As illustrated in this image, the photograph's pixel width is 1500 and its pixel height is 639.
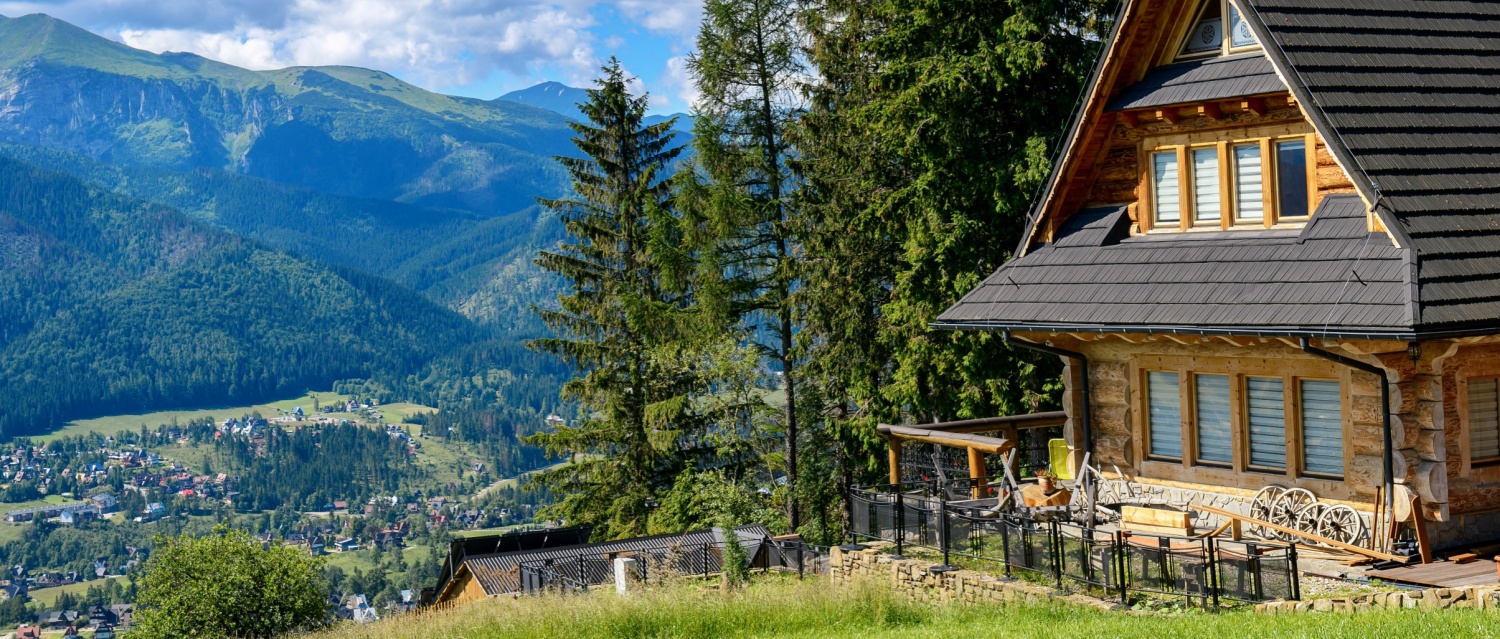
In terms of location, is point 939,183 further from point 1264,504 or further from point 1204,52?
point 1264,504

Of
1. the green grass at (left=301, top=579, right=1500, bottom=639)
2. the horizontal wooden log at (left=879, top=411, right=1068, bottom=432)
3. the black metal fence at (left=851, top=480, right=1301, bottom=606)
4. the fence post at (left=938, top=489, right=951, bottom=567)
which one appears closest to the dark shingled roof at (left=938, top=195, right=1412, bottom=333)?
the horizontal wooden log at (left=879, top=411, right=1068, bottom=432)

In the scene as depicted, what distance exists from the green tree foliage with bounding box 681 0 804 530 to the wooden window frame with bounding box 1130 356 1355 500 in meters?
15.9

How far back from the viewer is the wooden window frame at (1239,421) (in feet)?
47.8

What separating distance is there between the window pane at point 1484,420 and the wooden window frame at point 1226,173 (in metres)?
2.61

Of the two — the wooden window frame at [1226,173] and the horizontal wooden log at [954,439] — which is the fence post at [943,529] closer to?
the horizontal wooden log at [954,439]

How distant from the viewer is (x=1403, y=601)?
12453 millimetres

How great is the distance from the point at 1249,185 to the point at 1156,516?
13.7ft

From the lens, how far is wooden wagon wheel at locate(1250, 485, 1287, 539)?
15000 mm

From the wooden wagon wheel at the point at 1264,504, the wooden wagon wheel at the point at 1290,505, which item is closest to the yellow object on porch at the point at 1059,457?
the wooden wagon wheel at the point at 1264,504

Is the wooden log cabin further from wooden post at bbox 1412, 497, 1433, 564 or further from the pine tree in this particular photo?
the pine tree

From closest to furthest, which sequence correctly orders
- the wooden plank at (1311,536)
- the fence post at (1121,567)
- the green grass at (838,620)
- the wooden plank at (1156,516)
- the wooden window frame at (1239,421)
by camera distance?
the green grass at (838,620), the wooden plank at (1311,536), the fence post at (1121,567), the wooden window frame at (1239,421), the wooden plank at (1156,516)

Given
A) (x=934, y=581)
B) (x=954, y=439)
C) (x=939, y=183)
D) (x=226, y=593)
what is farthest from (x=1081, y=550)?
(x=226, y=593)

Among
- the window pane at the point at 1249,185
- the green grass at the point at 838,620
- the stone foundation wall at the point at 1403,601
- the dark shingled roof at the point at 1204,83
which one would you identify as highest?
the dark shingled roof at the point at 1204,83

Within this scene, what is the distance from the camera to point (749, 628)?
1550cm
